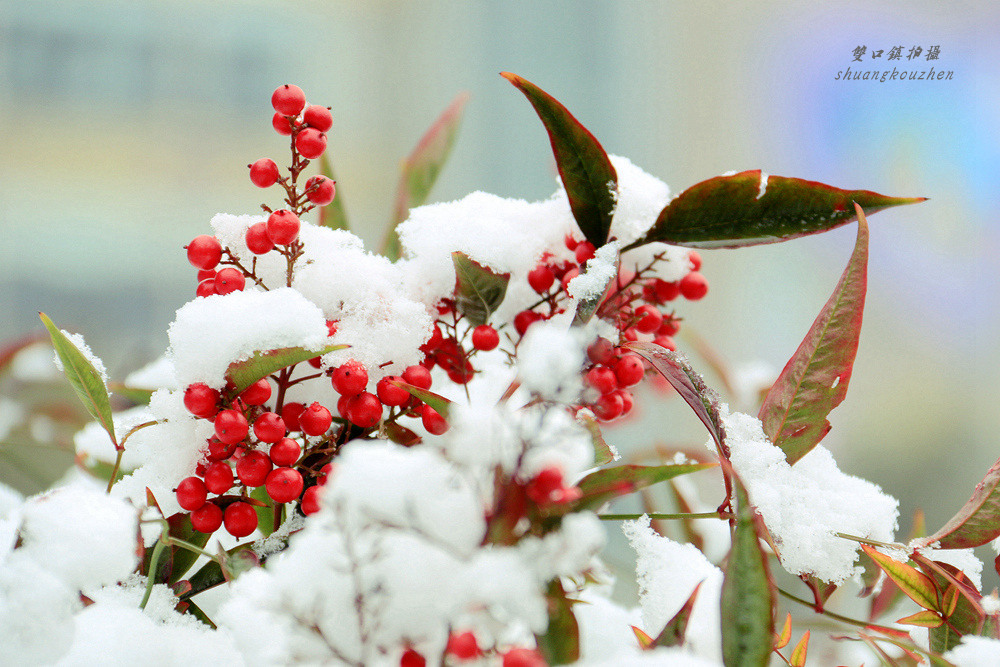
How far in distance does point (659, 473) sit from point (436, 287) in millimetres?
119

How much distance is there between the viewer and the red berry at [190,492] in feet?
0.71

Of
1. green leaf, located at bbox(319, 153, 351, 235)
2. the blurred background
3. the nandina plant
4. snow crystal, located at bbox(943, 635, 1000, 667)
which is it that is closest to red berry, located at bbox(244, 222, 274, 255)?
the nandina plant

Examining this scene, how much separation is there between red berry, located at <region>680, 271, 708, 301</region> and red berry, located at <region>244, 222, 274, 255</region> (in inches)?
6.3

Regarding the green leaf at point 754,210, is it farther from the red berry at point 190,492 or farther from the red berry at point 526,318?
the red berry at point 190,492

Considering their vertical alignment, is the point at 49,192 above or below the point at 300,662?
below

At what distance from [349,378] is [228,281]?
0.05 metres

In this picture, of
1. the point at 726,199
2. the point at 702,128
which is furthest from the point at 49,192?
the point at 726,199

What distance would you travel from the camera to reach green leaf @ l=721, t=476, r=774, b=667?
0.54 feet

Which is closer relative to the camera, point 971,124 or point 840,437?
point 971,124

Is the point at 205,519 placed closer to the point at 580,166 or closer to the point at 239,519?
the point at 239,519

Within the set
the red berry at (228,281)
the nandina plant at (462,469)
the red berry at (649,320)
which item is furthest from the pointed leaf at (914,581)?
the red berry at (228,281)

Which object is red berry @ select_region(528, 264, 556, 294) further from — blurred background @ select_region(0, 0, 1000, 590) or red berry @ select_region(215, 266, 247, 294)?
blurred background @ select_region(0, 0, 1000, 590)

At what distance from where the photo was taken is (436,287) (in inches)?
10.0

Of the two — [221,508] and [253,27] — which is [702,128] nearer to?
[253,27]
